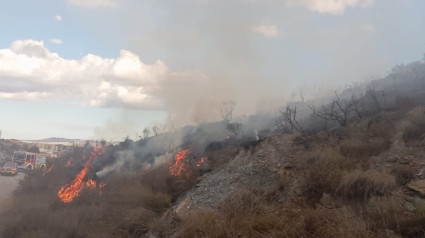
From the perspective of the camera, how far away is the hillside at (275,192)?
7.00m

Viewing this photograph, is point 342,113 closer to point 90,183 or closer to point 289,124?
point 289,124

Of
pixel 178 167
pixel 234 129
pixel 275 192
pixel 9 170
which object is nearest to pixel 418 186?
pixel 275 192

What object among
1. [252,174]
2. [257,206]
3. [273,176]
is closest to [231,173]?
[252,174]

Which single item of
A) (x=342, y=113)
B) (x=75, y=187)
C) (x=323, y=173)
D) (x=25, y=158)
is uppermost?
(x=342, y=113)

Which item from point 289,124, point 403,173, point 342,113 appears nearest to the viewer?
point 403,173

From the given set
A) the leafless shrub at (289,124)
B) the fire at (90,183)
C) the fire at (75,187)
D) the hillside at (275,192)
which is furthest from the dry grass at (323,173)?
the fire at (75,187)

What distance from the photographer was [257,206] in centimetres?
866

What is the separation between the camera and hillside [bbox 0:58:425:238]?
7.00 metres

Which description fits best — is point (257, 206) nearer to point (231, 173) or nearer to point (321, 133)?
point (231, 173)

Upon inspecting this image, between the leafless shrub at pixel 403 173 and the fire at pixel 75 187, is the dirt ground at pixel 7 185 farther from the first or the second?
the leafless shrub at pixel 403 173

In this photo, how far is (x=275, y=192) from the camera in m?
10.3

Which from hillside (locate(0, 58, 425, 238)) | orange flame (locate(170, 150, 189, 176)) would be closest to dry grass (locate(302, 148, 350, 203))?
hillside (locate(0, 58, 425, 238))

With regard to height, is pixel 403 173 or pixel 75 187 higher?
pixel 403 173

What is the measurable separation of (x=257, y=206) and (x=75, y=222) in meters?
7.77
